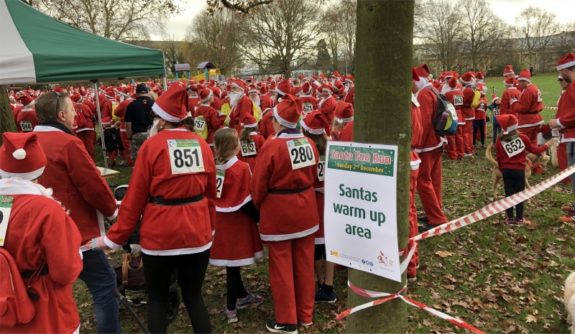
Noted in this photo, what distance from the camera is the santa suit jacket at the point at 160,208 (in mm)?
3293

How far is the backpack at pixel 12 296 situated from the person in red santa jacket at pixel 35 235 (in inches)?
1.6

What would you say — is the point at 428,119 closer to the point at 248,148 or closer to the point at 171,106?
the point at 248,148

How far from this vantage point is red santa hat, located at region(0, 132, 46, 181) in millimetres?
2643

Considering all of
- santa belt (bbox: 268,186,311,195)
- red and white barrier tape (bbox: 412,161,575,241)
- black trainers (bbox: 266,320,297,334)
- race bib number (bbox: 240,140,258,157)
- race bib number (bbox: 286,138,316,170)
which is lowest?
black trainers (bbox: 266,320,297,334)

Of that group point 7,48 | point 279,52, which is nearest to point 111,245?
point 7,48

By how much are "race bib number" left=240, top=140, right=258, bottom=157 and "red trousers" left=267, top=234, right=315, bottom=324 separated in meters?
3.07

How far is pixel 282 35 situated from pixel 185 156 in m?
54.0

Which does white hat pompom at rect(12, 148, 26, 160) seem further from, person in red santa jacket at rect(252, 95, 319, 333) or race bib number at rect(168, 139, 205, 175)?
person in red santa jacket at rect(252, 95, 319, 333)

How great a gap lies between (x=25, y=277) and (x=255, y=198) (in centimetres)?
201

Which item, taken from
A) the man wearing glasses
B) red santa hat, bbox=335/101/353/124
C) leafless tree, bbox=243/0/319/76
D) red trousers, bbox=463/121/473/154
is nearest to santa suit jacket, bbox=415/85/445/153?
red santa hat, bbox=335/101/353/124

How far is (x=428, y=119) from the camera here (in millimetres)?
6551

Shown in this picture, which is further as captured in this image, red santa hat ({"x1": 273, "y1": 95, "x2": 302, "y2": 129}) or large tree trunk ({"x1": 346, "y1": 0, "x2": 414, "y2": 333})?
red santa hat ({"x1": 273, "y1": 95, "x2": 302, "y2": 129})

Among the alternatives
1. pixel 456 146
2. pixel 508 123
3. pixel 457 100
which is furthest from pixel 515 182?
pixel 457 100

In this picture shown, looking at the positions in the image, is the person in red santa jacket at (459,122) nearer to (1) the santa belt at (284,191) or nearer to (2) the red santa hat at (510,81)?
(2) the red santa hat at (510,81)
